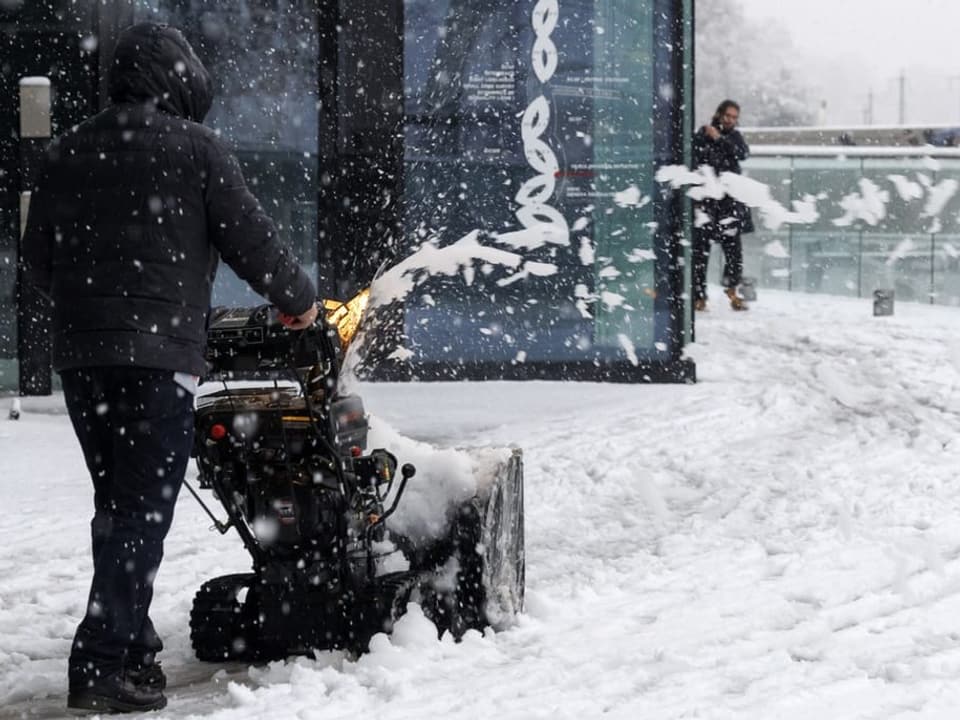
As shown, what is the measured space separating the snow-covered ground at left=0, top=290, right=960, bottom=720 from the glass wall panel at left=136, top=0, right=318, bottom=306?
1.55 metres

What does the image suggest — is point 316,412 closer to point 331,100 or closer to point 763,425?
point 763,425

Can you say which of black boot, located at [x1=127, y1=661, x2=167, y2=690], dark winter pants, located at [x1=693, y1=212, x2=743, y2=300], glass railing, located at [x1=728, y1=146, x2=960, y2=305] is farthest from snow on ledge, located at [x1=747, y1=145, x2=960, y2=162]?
black boot, located at [x1=127, y1=661, x2=167, y2=690]

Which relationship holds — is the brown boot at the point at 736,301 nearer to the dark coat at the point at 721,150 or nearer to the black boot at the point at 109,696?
the dark coat at the point at 721,150

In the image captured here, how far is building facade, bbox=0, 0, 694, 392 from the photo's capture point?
40.2 ft

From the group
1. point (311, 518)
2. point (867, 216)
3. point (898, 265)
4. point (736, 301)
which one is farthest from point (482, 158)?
point (867, 216)

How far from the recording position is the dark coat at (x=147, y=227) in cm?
405

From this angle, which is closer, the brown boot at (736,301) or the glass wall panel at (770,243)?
the brown boot at (736,301)

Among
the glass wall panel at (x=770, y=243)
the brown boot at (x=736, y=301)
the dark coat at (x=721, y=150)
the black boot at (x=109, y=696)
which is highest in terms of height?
the dark coat at (x=721, y=150)

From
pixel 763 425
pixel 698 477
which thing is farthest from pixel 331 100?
pixel 698 477

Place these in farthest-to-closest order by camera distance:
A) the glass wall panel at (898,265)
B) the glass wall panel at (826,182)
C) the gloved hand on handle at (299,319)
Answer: the glass wall panel at (826,182)
the glass wall panel at (898,265)
the gloved hand on handle at (299,319)

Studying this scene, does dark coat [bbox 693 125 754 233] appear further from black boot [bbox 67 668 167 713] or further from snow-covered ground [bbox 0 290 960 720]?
black boot [bbox 67 668 167 713]

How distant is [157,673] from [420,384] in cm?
807

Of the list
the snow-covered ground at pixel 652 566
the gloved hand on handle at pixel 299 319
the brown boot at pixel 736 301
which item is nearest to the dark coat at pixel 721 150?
the brown boot at pixel 736 301

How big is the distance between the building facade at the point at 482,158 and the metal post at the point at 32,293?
64 cm
